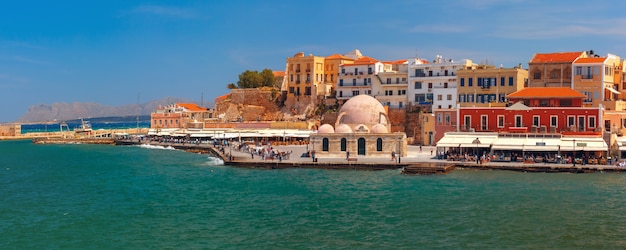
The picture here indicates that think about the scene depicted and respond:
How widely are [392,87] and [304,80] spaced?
41.8 ft

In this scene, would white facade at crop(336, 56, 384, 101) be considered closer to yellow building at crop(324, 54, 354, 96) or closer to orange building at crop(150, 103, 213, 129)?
yellow building at crop(324, 54, 354, 96)

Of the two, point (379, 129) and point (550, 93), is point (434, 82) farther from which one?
point (379, 129)

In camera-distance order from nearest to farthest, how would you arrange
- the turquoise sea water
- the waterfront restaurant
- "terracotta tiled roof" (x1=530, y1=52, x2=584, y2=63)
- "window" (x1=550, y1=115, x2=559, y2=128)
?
the turquoise sea water
the waterfront restaurant
"window" (x1=550, y1=115, x2=559, y2=128)
"terracotta tiled roof" (x1=530, y1=52, x2=584, y2=63)

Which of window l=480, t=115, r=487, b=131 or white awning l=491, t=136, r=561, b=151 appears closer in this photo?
white awning l=491, t=136, r=561, b=151

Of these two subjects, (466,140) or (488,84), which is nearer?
(466,140)

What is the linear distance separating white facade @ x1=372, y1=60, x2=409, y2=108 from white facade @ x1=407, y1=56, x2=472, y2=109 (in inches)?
39.0

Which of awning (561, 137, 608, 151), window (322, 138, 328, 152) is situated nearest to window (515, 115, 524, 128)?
awning (561, 137, 608, 151)

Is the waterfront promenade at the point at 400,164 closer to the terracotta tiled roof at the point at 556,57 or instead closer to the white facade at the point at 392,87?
the terracotta tiled roof at the point at 556,57

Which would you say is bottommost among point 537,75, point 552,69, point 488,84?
point 488,84

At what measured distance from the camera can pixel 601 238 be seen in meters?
24.4

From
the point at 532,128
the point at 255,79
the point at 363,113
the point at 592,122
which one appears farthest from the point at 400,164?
the point at 255,79

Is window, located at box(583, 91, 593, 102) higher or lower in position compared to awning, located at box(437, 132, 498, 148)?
higher

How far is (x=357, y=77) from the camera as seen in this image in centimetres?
7169

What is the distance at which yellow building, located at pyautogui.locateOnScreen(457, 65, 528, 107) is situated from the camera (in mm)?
57438
